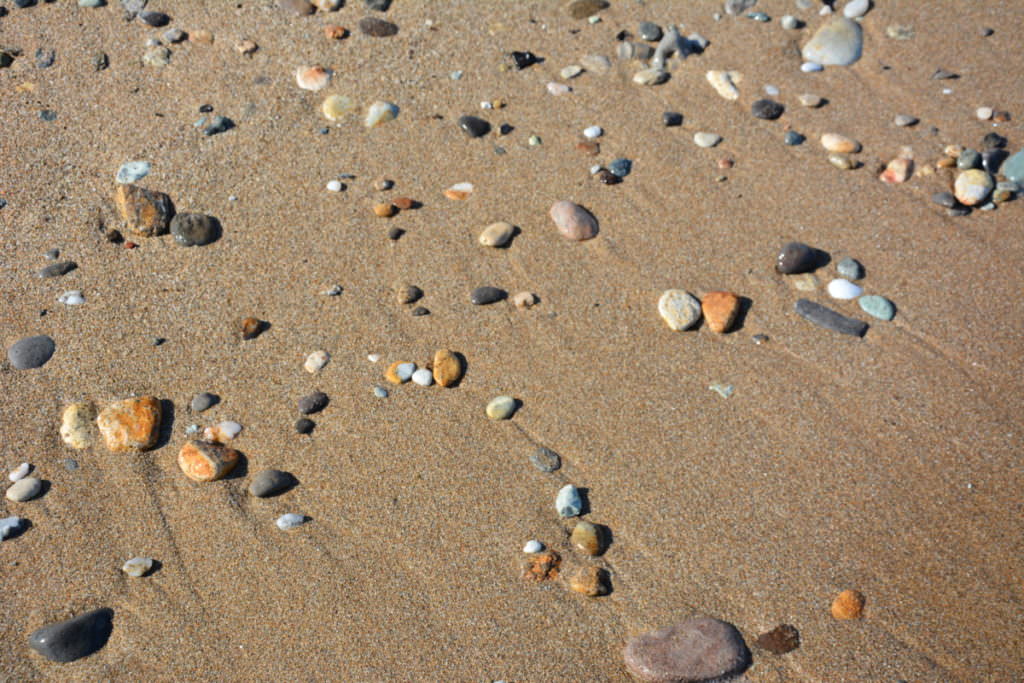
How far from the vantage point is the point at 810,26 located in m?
3.82

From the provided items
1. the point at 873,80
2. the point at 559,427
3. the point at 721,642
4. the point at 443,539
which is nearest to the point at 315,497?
the point at 443,539

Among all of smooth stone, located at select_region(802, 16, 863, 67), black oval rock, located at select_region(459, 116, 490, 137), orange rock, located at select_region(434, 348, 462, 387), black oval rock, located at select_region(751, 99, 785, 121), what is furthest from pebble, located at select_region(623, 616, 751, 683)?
smooth stone, located at select_region(802, 16, 863, 67)

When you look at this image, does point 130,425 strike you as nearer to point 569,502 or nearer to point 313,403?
point 313,403

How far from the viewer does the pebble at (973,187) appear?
10.2 ft

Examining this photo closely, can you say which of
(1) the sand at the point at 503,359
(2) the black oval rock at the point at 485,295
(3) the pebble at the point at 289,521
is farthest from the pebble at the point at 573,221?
(3) the pebble at the point at 289,521

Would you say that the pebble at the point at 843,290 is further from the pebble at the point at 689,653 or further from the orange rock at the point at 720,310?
the pebble at the point at 689,653

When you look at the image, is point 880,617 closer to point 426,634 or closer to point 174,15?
point 426,634

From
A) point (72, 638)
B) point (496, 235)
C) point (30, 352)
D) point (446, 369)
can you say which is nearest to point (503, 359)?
point (446, 369)

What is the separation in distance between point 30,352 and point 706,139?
273cm

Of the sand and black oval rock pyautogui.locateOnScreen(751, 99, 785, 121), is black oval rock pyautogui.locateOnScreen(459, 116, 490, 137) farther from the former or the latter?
black oval rock pyautogui.locateOnScreen(751, 99, 785, 121)

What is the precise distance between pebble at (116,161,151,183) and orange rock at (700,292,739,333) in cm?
225

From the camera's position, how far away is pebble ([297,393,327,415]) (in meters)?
2.55

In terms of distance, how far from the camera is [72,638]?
209 centimetres

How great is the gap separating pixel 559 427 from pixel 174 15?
2759 millimetres
